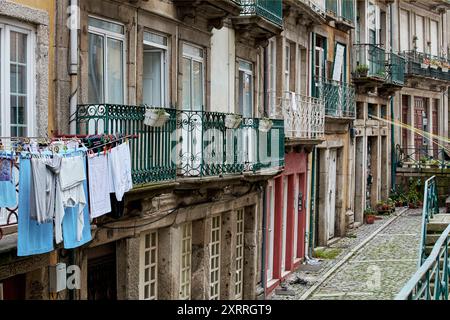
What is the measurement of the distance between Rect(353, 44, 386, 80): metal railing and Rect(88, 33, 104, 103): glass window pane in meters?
17.7

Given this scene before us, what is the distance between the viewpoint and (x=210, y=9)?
14398 mm

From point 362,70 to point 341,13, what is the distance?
277 cm

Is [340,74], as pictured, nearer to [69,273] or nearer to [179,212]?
[179,212]

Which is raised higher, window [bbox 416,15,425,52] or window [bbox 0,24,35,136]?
window [bbox 416,15,425,52]

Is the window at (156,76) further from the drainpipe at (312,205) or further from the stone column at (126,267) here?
the drainpipe at (312,205)

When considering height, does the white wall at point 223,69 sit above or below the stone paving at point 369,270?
above

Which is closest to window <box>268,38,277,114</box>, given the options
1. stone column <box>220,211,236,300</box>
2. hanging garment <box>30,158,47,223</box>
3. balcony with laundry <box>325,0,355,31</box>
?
stone column <box>220,211,236,300</box>

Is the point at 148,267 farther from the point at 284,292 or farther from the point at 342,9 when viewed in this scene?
the point at 342,9

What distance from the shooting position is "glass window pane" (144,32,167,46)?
41.8 ft

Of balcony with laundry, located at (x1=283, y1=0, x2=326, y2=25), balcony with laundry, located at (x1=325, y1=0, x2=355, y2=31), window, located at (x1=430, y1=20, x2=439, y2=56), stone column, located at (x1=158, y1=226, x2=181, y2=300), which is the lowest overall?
stone column, located at (x1=158, y1=226, x2=181, y2=300)

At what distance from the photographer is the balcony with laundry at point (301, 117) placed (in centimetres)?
1948

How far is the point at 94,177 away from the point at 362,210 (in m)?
21.0

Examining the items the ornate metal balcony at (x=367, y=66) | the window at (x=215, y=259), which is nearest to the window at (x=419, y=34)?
the ornate metal balcony at (x=367, y=66)

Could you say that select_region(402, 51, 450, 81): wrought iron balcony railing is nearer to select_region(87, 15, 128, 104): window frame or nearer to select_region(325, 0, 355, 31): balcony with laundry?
select_region(325, 0, 355, 31): balcony with laundry
